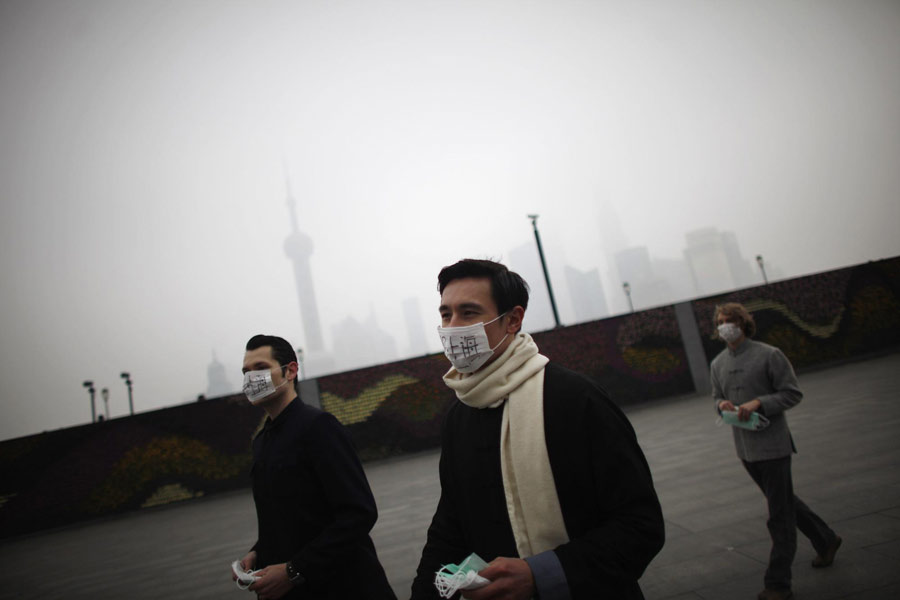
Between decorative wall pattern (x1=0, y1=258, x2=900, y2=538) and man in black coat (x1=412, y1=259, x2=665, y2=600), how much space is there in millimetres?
13891

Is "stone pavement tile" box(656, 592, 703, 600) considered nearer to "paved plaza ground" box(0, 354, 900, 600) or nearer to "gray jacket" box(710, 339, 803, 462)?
"paved plaza ground" box(0, 354, 900, 600)

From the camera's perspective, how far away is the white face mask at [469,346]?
1.95 meters

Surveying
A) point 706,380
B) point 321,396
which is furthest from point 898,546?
point 321,396

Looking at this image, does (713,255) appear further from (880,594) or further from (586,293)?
(880,594)

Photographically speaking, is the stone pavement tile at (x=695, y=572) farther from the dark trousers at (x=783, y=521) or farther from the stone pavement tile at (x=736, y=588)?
the dark trousers at (x=783, y=521)

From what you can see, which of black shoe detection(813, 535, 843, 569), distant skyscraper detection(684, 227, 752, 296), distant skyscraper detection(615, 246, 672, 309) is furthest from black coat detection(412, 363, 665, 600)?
distant skyscraper detection(684, 227, 752, 296)

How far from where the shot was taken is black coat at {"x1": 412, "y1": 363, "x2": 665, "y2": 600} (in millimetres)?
1483

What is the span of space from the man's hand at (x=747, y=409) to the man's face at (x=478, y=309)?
266cm

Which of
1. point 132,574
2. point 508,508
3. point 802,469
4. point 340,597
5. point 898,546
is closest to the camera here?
point 508,508

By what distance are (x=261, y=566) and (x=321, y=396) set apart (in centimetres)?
1406

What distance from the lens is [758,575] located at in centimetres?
373

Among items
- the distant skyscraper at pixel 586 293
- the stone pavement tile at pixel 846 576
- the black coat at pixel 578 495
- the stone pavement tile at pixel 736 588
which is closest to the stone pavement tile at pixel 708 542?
the stone pavement tile at pixel 736 588

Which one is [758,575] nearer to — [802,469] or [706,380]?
[802,469]

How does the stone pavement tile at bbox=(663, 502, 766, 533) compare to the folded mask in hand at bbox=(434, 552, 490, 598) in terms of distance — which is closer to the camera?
the folded mask in hand at bbox=(434, 552, 490, 598)
